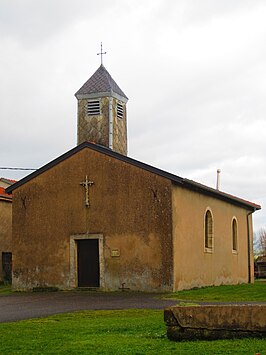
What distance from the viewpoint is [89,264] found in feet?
73.9

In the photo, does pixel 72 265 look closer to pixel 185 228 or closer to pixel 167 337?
pixel 185 228

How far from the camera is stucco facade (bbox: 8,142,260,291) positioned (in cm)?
2134

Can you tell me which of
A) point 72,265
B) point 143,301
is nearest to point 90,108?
point 72,265

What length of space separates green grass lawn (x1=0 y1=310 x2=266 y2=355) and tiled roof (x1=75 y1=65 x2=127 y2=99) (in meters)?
17.3

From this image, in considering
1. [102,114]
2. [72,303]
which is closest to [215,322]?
[72,303]

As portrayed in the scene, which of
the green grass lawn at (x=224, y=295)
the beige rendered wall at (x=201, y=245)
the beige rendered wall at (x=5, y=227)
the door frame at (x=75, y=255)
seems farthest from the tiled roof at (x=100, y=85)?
the green grass lawn at (x=224, y=295)

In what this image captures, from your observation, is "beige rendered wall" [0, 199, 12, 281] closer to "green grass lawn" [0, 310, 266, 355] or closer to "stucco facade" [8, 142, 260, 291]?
"stucco facade" [8, 142, 260, 291]

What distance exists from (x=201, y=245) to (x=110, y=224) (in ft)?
12.9

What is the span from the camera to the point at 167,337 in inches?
344

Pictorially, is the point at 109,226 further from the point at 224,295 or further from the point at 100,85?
the point at 100,85

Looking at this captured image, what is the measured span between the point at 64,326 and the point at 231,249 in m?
17.9

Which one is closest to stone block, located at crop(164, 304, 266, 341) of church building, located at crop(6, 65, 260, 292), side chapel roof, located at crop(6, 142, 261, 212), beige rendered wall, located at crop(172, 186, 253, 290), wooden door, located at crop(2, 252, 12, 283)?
church building, located at crop(6, 65, 260, 292)

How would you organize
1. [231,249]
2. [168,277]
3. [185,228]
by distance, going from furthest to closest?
1. [231,249]
2. [185,228]
3. [168,277]

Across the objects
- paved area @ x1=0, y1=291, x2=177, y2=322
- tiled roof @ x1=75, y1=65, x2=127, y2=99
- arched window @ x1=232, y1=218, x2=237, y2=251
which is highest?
tiled roof @ x1=75, y1=65, x2=127, y2=99
